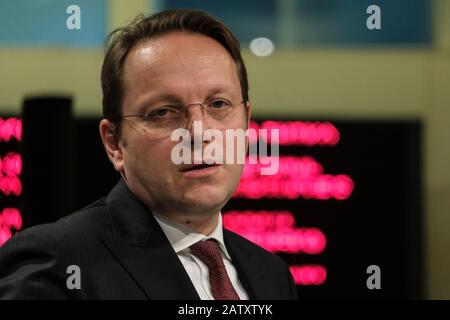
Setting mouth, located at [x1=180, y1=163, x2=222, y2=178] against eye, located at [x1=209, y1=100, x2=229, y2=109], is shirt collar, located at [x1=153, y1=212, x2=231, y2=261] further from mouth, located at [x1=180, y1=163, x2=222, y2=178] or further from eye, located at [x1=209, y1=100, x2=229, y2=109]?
eye, located at [x1=209, y1=100, x2=229, y2=109]

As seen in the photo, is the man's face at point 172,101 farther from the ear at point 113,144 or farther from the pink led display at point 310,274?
the pink led display at point 310,274

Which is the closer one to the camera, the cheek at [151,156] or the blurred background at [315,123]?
the cheek at [151,156]

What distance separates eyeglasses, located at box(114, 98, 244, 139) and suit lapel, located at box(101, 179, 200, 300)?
0.41 ft

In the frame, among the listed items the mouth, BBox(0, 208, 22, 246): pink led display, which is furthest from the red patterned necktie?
BBox(0, 208, 22, 246): pink led display

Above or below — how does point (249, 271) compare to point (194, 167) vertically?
below

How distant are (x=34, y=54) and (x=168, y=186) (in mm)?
749

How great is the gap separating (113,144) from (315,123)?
97cm

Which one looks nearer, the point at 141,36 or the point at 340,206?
the point at 141,36

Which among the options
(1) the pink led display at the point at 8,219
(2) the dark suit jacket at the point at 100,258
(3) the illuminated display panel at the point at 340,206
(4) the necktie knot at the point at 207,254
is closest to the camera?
(2) the dark suit jacket at the point at 100,258

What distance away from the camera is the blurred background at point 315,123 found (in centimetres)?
147

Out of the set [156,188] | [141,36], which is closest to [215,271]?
[156,188]

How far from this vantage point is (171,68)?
106cm

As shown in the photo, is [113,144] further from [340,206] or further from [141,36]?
[340,206]

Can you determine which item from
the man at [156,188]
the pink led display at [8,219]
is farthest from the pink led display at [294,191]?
the man at [156,188]
